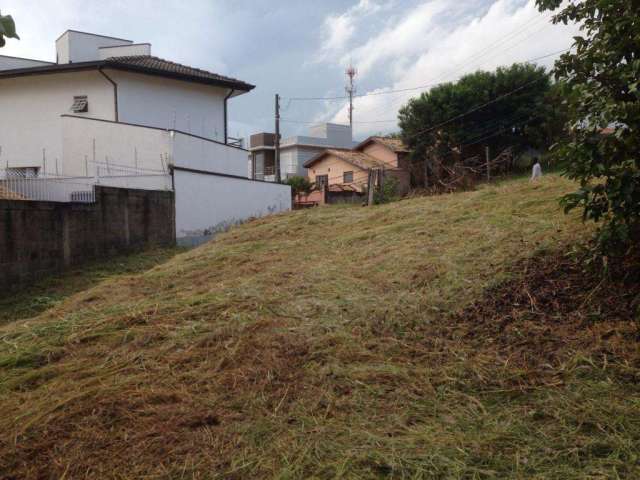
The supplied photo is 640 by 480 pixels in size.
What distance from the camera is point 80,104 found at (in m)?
14.8

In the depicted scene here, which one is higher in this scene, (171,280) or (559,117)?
(559,117)

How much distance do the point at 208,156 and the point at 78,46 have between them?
800 cm

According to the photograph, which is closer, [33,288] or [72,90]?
[33,288]

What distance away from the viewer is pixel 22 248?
7.44 meters

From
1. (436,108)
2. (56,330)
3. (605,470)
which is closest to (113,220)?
(56,330)

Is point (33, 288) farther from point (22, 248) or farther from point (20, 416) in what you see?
point (20, 416)

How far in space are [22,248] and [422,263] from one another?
5.99 metres

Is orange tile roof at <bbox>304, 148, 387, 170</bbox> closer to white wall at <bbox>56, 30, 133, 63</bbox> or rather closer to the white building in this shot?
the white building

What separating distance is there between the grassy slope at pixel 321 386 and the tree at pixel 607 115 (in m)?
0.88

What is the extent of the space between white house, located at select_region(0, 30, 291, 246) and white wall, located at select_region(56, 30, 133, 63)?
3 centimetres

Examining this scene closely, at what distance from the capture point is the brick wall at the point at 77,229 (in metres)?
7.30

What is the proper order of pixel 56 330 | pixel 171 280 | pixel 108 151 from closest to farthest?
pixel 56 330, pixel 171 280, pixel 108 151

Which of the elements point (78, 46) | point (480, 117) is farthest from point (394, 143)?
point (78, 46)

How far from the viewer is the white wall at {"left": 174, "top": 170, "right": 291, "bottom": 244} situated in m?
11.2
